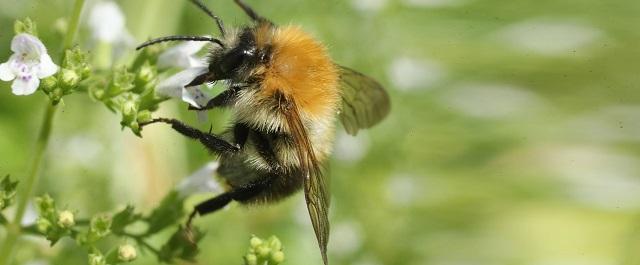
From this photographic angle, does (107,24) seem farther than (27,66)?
Yes

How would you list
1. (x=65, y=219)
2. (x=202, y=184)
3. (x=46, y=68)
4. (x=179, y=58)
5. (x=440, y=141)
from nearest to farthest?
(x=46, y=68) < (x=65, y=219) < (x=179, y=58) < (x=202, y=184) < (x=440, y=141)

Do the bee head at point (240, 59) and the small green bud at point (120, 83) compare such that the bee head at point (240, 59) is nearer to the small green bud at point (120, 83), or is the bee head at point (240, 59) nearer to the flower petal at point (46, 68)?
the small green bud at point (120, 83)

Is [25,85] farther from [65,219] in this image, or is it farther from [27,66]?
[65,219]

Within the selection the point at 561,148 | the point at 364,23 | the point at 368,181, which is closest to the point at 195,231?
the point at 368,181

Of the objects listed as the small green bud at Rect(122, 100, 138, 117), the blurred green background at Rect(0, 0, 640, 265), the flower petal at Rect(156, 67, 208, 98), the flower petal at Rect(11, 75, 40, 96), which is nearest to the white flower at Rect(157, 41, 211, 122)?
the flower petal at Rect(156, 67, 208, 98)

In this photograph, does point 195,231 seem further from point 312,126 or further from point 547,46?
point 547,46

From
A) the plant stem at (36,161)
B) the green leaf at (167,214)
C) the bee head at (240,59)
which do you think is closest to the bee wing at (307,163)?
the bee head at (240,59)

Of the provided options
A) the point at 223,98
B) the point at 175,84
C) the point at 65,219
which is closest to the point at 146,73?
the point at 175,84
